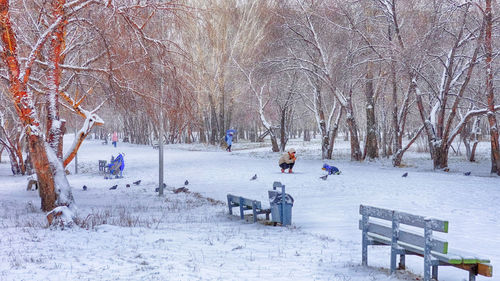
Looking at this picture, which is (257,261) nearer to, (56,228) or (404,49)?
(56,228)

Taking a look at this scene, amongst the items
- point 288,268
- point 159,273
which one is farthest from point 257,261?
point 159,273

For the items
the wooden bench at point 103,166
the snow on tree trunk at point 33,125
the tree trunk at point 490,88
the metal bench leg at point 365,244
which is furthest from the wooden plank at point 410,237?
the wooden bench at point 103,166

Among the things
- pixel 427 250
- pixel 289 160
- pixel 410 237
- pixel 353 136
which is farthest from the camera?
pixel 353 136

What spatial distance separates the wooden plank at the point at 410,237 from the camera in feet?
18.7

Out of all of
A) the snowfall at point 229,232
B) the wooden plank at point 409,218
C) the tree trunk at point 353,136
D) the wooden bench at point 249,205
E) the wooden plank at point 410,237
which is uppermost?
the tree trunk at point 353,136

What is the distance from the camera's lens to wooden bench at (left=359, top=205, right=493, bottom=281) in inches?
219

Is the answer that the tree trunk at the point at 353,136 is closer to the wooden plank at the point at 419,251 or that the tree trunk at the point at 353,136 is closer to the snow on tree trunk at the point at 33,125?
the snow on tree trunk at the point at 33,125

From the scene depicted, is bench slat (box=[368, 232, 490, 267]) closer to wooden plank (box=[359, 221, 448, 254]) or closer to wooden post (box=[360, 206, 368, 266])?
wooden plank (box=[359, 221, 448, 254])

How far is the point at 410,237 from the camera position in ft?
20.4

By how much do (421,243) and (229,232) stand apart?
4.22m

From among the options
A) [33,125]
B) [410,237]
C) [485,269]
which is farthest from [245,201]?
[485,269]

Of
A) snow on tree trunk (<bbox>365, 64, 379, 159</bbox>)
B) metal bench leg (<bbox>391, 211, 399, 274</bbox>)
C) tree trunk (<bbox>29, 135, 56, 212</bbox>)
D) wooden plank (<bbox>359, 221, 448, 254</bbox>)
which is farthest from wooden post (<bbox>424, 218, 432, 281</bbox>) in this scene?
snow on tree trunk (<bbox>365, 64, 379, 159</bbox>)

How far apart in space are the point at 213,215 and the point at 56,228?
4.12 meters

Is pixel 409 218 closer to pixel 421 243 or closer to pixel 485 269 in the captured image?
pixel 421 243
